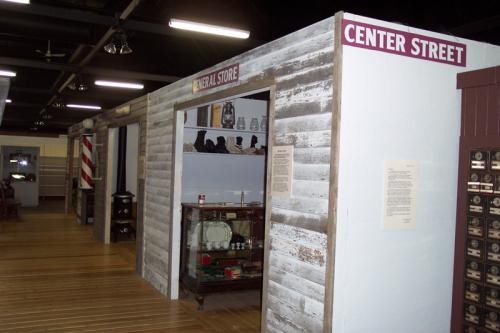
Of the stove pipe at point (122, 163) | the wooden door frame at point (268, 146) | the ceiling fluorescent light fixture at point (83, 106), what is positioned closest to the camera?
the wooden door frame at point (268, 146)

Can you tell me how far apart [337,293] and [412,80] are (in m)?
1.49

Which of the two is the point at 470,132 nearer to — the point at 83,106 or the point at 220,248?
the point at 220,248

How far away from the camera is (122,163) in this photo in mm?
10523

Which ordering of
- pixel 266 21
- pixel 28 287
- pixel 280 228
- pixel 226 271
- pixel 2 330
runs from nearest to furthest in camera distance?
pixel 280 228 < pixel 2 330 < pixel 226 271 < pixel 28 287 < pixel 266 21

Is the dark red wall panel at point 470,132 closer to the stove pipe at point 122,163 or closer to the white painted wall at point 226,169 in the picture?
the white painted wall at point 226,169

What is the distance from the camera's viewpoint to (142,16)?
688 cm

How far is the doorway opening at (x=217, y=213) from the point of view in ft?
18.5

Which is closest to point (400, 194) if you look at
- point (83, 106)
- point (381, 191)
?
point (381, 191)

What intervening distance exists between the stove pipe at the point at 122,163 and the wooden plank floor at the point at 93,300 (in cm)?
191

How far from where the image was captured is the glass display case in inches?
219

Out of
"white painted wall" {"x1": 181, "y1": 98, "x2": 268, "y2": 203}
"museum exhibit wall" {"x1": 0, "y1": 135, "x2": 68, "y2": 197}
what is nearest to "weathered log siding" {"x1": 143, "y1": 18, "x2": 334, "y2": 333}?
"white painted wall" {"x1": 181, "y1": 98, "x2": 268, "y2": 203}

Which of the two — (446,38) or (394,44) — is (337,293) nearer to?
(394,44)

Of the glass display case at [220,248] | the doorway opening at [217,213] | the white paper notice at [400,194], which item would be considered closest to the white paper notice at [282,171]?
the white paper notice at [400,194]

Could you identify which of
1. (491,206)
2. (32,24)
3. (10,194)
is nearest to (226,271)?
(491,206)
